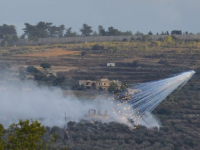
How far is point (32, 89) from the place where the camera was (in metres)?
61.2

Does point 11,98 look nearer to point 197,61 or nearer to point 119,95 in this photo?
point 119,95

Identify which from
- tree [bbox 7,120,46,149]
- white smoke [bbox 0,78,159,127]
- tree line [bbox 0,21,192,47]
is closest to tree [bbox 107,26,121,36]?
tree line [bbox 0,21,192,47]

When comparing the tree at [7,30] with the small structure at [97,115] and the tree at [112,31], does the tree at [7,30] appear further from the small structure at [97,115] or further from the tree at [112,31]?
the small structure at [97,115]

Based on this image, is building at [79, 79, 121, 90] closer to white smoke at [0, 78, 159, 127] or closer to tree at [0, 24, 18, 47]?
white smoke at [0, 78, 159, 127]

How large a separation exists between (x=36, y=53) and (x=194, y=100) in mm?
33691

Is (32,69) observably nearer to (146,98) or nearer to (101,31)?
(146,98)

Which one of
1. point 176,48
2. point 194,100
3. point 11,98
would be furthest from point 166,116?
Result: point 176,48

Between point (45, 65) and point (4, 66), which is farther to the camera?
point (4, 66)

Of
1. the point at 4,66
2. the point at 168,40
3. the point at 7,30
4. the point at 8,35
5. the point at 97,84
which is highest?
the point at 7,30

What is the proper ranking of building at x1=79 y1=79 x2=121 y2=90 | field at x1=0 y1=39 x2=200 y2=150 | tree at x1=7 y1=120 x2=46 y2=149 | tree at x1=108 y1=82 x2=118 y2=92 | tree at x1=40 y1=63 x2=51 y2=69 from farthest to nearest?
tree at x1=40 y1=63 x2=51 y2=69 → building at x1=79 y1=79 x2=121 y2=90 → tree at x1=108 y1=82 x2=118 y2=92 → field at x1=0 y1=39 x2=200 y2=150 → tree at x1=7 y1=120 x2=46 y2=149

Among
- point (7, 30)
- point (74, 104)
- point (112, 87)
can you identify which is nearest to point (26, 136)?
point (74, 104)

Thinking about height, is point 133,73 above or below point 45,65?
below

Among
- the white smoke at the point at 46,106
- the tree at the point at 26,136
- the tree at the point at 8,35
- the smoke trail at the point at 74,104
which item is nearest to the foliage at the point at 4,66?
the white smoke at the point at 46,106

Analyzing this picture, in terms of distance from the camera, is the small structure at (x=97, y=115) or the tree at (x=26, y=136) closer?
the tree at (x=26, y=136)
